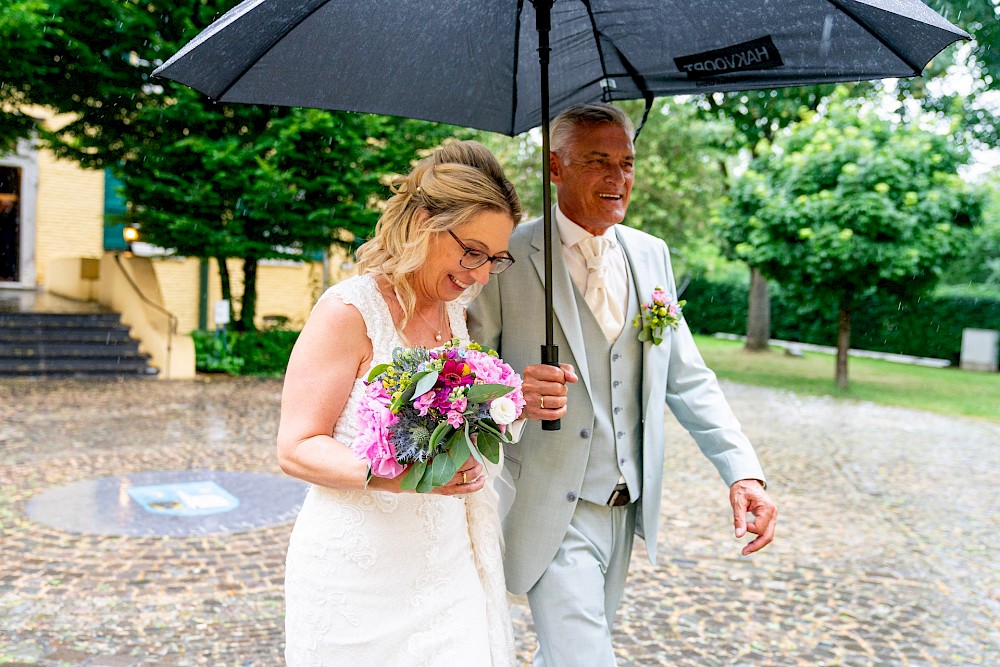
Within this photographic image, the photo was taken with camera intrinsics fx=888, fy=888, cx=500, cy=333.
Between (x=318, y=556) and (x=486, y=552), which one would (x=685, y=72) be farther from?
(x=318, y=556)

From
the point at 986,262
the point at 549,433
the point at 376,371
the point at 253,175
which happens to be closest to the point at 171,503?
the point at 549,433

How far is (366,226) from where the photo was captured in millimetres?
15750

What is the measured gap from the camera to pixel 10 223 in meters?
22.5

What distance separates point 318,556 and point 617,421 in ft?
3.41

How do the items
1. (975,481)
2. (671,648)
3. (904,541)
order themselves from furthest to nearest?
(975,481) < (904,541) < (671,648)

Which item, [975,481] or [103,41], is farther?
[103,41]

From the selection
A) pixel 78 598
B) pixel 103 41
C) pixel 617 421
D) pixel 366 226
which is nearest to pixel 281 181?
pixel 366 226

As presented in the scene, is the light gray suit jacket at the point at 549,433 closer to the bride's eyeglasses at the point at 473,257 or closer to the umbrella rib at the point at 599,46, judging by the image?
the bride's eyeglasses at the point at 473,257

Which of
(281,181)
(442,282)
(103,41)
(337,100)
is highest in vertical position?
(103,41)

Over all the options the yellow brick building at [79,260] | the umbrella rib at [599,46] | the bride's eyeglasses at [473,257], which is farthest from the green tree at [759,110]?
the bride's eyeglasses at [473,257]

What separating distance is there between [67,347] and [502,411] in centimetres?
1555

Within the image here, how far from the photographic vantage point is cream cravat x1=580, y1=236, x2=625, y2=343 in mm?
2850

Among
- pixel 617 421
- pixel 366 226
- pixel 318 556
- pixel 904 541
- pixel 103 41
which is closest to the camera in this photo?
pixel 318 556

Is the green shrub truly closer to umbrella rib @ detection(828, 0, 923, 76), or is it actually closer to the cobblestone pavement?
the cobblestone pavement
